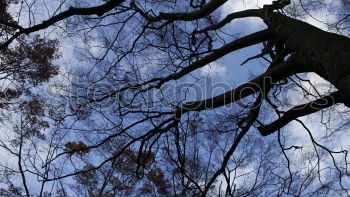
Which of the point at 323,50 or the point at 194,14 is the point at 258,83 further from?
the point at 194,14

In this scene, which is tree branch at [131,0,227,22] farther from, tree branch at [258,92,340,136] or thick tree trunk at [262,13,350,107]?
tree branch at [258,92,340,136]

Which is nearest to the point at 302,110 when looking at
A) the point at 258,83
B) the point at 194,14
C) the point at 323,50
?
the point at 258,83

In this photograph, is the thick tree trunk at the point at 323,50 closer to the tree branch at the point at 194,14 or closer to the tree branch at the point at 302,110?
the tree branch at the point at 302,110

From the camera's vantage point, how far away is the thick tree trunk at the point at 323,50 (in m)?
1.54

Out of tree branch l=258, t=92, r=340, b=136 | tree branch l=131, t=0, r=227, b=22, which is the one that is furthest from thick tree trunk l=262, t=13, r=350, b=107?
tree branch l=131, t=0, r=227, b=22

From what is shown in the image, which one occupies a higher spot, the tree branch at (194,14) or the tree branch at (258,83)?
the tree branch at (194,14)

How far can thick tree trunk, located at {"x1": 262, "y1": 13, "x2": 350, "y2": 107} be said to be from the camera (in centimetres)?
154

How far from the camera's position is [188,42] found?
4.52 metres

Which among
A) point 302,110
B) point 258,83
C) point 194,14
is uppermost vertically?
point 194,14

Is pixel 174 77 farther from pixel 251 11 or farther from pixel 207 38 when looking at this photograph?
pixel 207 38

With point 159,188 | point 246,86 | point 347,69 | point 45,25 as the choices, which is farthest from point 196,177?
point 347,69

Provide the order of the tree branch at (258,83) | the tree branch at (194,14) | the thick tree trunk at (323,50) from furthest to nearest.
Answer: the tree branch at (194,14) → the tree branch at (258,83) → the thick tree trunk at (323,50)

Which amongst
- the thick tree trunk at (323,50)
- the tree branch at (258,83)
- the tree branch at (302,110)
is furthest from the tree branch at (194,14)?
the tree branch at (302,110)

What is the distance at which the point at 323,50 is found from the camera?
1.75 m
